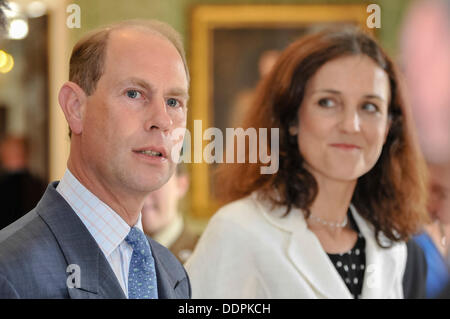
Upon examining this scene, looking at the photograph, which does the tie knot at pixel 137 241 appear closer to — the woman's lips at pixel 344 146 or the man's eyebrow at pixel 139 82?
the man's eyebrow at pixel 139 82

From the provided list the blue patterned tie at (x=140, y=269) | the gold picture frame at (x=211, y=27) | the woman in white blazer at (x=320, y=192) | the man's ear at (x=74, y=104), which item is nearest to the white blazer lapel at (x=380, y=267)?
the woman in white blazer at (x=320, y=192)

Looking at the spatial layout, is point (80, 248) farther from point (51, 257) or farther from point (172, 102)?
point (172, 102)

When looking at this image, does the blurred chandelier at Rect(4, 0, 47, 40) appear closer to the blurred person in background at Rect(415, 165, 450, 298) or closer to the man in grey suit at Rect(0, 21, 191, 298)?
the man in grey suit at Rect(0, 21, 191, 298)

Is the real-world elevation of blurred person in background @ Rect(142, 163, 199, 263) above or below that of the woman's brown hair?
below

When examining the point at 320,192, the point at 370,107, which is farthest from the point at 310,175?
the point at 370,107

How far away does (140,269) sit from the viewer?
674mm

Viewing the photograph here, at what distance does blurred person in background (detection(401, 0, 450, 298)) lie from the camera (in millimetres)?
985

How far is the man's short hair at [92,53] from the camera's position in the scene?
0.65 m

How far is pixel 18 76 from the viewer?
0.90 meters

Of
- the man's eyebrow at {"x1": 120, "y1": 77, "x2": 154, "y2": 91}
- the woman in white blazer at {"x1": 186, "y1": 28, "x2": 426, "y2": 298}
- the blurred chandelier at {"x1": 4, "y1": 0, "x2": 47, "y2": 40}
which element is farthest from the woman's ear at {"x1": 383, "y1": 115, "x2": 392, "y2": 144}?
the blurred chandelier at {"x1": 4, "y1": 0, "x2": 47, "y2": 40}

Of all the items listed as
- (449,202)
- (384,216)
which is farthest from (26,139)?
(449,202)

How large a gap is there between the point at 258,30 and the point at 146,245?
0.92m
